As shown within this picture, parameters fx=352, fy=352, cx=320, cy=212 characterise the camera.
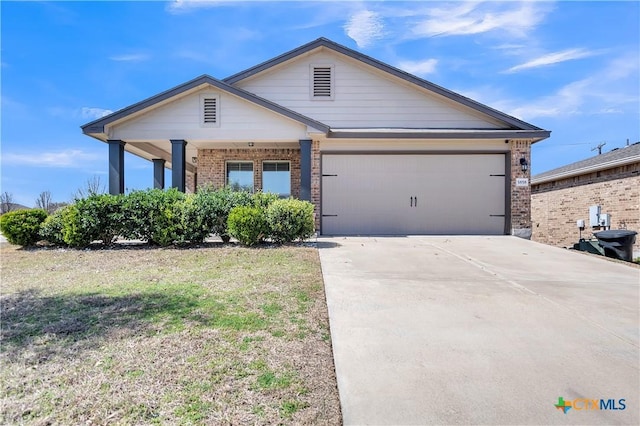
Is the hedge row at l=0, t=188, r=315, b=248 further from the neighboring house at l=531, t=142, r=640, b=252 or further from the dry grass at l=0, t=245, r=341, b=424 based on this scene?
the neighboring house at l=531, t=142, r=640, b=252

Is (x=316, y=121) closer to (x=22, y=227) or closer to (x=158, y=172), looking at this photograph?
(x=158, y=172)

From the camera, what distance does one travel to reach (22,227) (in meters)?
8.41

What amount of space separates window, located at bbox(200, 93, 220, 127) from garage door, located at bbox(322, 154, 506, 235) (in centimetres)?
336

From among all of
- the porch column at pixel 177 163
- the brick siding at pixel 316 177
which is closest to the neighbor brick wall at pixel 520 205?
Result: the brick siding at pixel 316 177

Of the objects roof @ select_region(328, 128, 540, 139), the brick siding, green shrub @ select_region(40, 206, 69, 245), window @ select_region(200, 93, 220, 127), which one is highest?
window @ select_region(200, 93, 220, 127)

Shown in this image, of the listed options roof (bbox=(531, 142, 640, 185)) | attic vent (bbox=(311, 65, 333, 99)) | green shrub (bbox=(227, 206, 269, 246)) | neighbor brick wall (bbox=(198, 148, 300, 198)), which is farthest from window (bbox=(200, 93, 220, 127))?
roof (bbox=(531, 142, 640, 185))

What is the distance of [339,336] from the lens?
3.25 meters

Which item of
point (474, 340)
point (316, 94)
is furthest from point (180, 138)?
point (474, 340)

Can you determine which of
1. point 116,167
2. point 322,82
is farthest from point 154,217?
point 322,82

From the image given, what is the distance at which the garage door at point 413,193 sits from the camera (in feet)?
35.6

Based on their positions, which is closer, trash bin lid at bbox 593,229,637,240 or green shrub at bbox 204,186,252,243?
green shrub at bbox 204,186,252,243

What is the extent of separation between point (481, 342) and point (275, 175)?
33.3 ft

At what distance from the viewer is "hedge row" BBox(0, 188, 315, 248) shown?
812 cm

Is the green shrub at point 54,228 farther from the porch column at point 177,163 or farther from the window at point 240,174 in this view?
the window at point 240,174
